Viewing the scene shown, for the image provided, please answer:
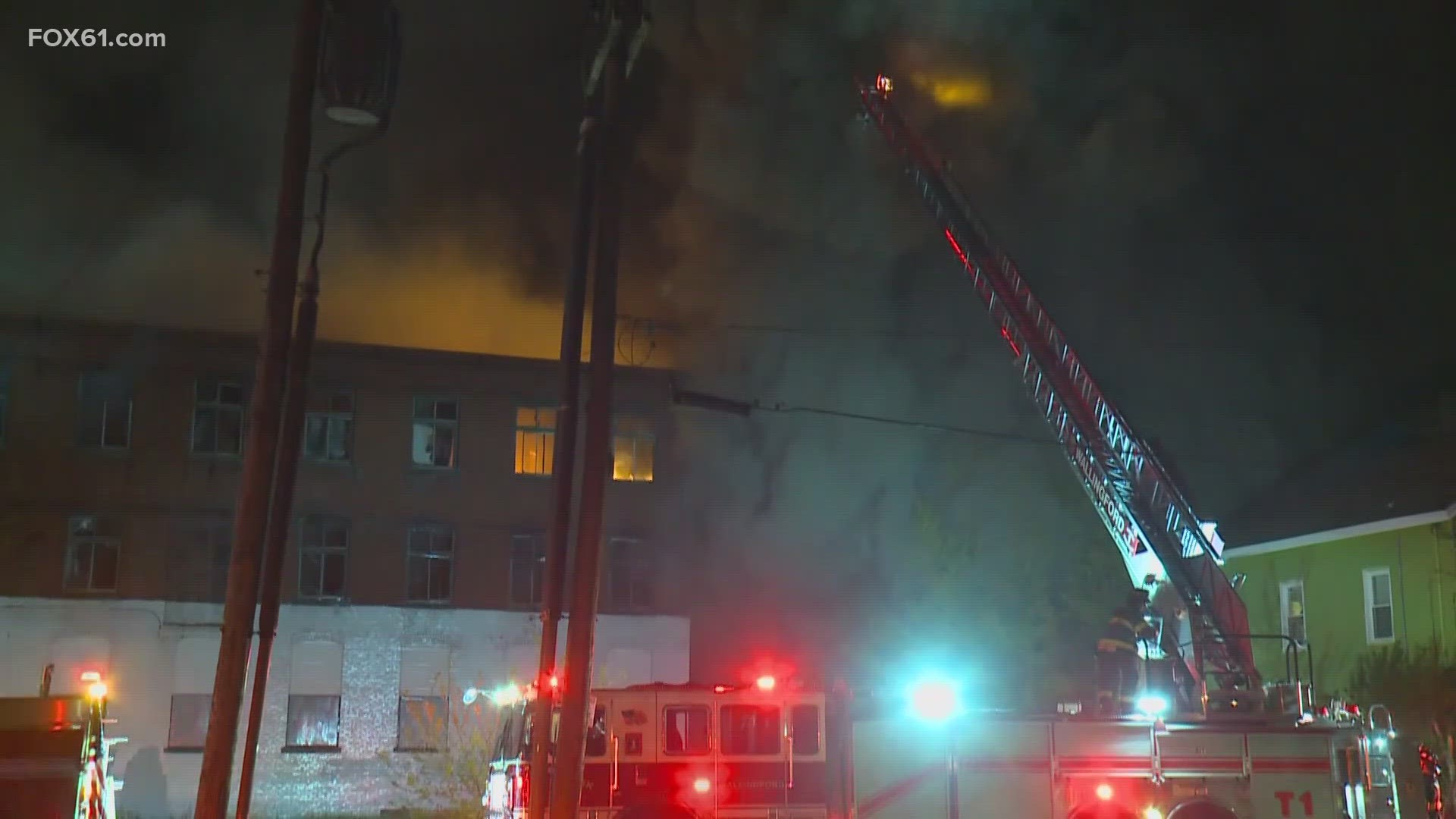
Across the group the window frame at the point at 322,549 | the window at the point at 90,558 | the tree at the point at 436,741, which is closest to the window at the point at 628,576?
the tree at the point at 436,741

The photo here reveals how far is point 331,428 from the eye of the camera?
23.1 metres

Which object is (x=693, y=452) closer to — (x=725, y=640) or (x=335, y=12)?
(x=725, y=640)

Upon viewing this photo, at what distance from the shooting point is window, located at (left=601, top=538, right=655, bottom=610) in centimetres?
2398

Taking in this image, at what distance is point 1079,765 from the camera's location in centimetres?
1120

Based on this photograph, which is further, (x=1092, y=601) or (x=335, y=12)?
(x=1092, y=601)

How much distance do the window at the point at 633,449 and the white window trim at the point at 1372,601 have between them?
1274cm

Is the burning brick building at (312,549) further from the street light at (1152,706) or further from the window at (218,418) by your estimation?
the street light at (1152,706)

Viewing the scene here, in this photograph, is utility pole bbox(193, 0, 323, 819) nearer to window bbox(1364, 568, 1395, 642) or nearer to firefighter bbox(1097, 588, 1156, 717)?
firefighter bbox(1097, 588, 1156, 717)

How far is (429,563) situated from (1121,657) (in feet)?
46.6

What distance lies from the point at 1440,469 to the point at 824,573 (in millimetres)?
11037

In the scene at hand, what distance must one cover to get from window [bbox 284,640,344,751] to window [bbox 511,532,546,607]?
11.3ft

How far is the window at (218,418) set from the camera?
2253 centimetres

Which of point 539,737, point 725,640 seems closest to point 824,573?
point 725,640

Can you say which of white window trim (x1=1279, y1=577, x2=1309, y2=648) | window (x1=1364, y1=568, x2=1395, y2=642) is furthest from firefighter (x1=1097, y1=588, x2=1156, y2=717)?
white window trim (x1=1279, y1=577, x2=1309, y2=648)
